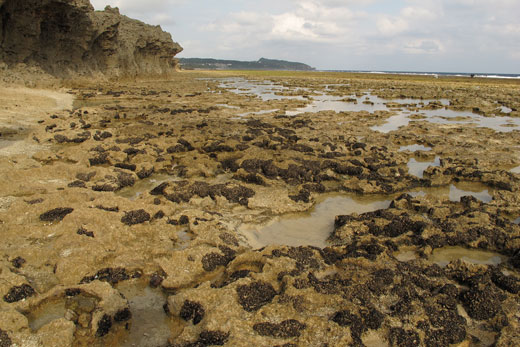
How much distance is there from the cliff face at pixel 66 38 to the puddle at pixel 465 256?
3522 cm

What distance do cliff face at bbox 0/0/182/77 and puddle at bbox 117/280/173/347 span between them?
3177 centimetres

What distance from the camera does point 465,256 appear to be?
7.66 meters

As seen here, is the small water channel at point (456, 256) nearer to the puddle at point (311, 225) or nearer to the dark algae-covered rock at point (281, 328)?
the puddle at point (311, 225)

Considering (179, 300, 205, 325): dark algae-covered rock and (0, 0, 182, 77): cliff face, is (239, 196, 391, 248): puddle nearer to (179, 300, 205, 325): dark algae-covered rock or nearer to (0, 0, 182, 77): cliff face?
(179, 300, 205, 325): dark algae-covered rock

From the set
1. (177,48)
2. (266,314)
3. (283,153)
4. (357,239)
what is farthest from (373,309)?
(177,48)

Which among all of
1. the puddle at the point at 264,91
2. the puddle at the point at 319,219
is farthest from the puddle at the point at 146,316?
the puddle at the point at 264,91

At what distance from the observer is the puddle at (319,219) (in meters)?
8.16

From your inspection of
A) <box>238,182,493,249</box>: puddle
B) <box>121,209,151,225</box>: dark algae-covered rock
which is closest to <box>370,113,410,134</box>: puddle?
<box>238,182,493,249</box>: puddle

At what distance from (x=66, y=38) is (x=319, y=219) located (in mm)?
40135

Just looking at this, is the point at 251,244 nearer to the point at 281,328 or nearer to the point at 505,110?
the point at 281,328

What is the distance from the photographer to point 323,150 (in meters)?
15.7

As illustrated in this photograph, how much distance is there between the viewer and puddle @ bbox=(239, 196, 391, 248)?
8.11m

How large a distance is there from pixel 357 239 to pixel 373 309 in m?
2.73

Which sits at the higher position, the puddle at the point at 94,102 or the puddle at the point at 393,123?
the puddle at the point at 94,102
